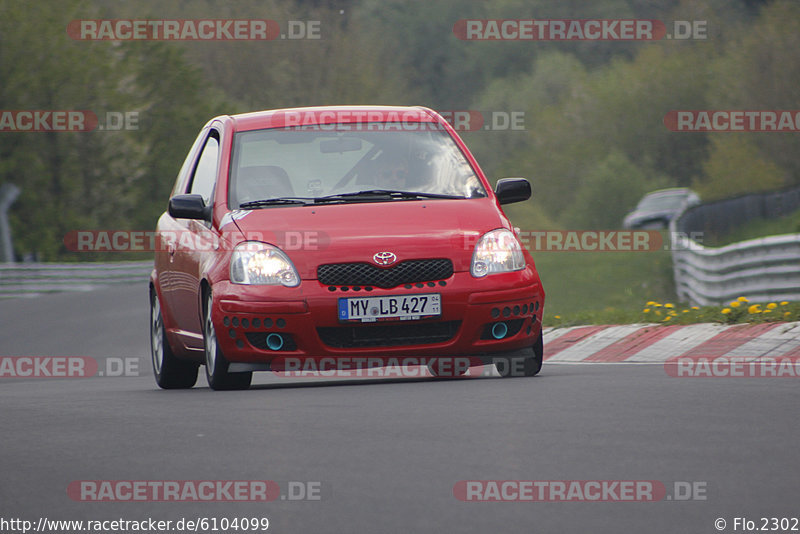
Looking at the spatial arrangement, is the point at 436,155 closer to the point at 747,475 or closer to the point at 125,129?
the point at 747,475

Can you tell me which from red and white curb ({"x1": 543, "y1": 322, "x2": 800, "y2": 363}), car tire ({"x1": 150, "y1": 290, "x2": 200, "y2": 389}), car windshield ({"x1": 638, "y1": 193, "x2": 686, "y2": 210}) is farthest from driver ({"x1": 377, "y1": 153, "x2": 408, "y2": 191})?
car windshield ({"x1": 638, "y1": 193, "x2": 686, "y2": 210})

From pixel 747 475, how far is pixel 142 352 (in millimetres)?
14693

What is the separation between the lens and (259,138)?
379 inches

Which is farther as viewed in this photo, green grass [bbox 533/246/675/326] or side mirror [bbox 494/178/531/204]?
green grass [bbox 533/246/675/326]

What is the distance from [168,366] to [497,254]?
9.02 feet

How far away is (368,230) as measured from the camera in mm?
8578

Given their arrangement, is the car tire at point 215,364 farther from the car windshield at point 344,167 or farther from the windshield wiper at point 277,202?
the car windshield at point 344,167

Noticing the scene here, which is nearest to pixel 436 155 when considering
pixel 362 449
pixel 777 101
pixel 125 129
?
pixel 362 449

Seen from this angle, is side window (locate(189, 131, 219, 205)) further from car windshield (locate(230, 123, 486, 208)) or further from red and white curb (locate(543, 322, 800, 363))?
red and white curb (locate(543, 322, 800, 363))

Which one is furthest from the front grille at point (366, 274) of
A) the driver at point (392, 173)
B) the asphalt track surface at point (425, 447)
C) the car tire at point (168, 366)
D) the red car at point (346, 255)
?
the car tire at point (168, 366)

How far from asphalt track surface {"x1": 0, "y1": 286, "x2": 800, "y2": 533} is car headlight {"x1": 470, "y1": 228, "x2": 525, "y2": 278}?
26.3 inches

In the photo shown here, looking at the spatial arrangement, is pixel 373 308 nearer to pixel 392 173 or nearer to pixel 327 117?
pixel 392 173

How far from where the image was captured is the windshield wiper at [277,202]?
357 inches

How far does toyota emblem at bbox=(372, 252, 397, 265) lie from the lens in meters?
8.41
